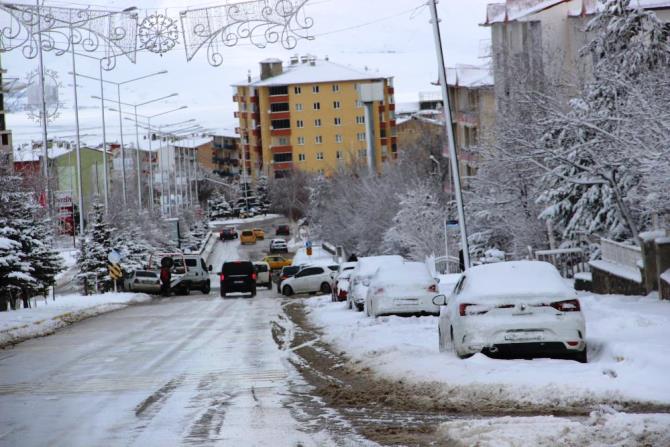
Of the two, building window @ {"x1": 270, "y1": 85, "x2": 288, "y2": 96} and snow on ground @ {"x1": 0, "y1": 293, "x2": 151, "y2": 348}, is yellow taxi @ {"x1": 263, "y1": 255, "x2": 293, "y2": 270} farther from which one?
building window @ {"x1": 270, "y1": 85, "x2": 288, "y2": 96}

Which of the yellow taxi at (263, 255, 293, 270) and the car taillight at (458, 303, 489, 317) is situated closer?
the car taillight at (458, 303, 489, 317)

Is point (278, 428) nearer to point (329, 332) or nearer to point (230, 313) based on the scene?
point (329, 332)

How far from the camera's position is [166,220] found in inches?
4129

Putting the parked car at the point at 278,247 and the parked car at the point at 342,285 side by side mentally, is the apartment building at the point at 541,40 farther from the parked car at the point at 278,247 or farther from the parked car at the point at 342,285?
the parked car at the point at 278,247

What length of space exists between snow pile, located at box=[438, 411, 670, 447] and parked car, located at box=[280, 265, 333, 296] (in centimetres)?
4363

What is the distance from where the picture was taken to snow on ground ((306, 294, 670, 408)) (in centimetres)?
1268

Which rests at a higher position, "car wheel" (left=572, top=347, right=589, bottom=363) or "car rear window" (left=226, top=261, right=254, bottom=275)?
"car rear window" (left=226, top=261, right=254, bottom=275)

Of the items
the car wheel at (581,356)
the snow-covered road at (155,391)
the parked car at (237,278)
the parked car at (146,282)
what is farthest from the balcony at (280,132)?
the car wheel at (581,356)

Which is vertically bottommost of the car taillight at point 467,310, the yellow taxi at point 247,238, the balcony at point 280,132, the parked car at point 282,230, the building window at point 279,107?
the car taillight at point 467,310

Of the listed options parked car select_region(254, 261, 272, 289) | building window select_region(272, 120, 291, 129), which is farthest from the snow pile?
building window select_region(272, 120, 291, 129)

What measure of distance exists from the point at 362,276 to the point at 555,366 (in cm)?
1805

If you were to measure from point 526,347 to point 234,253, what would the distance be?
10040cm

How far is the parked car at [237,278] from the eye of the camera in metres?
53.9

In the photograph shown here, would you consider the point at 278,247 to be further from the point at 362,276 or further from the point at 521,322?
the point at 521,322
